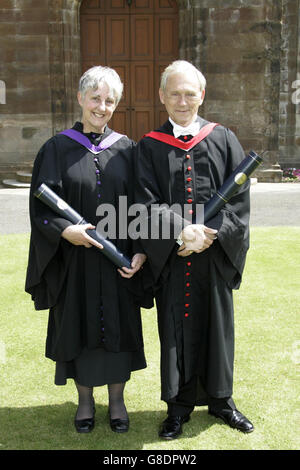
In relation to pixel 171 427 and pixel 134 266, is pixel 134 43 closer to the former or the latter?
pixel 134 266

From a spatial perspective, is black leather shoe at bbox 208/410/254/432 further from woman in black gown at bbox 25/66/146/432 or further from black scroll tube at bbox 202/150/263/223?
black scroll tube at bbox 202/150/263/223

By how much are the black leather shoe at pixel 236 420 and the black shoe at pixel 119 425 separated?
0.56 m

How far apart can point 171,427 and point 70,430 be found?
0.60 meters

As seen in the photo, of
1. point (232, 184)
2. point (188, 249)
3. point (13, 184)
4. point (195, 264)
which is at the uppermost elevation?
point (232, 184)

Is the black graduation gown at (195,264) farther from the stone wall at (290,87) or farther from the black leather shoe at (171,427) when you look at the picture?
the stone wall at (290,87)

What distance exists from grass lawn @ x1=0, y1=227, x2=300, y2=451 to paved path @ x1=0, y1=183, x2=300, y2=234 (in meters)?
2.90

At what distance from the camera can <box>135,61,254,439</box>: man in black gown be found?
9.58 feet

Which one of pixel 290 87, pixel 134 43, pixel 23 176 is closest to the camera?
pixel 23 176

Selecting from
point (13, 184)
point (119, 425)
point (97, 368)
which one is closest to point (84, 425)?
point (119, 425)

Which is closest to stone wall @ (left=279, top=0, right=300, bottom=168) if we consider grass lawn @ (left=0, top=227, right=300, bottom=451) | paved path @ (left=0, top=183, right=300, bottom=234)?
paved path @ (left=0, top=183, right=300, bottom=234)

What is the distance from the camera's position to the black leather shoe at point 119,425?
123 inches

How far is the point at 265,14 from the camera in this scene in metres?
12.4

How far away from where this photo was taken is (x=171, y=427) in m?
3.08
